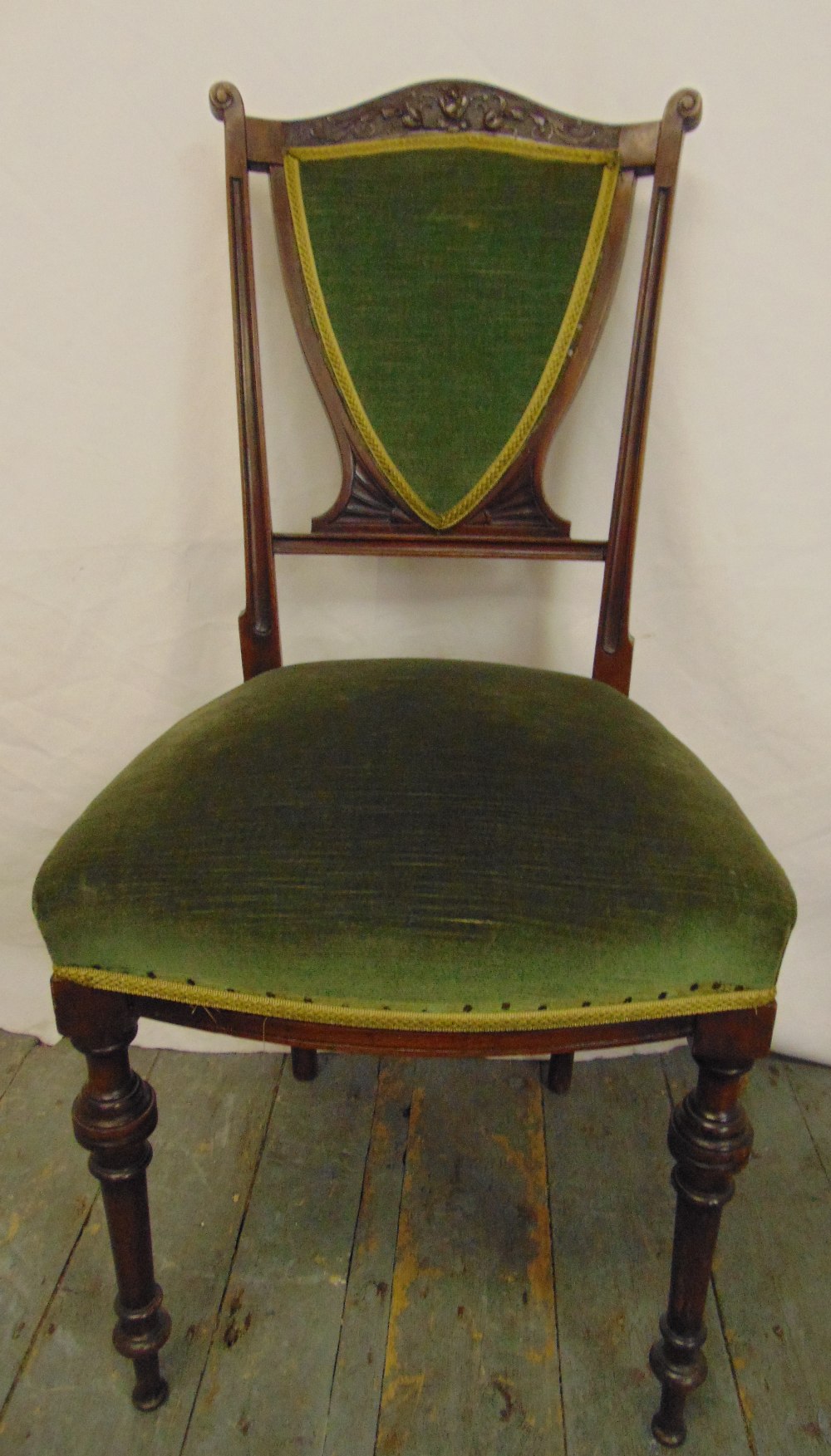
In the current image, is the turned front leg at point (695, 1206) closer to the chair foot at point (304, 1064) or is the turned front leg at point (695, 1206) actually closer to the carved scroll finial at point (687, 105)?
the chair foot at point (304, 1064)

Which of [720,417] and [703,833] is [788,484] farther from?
[703,833]

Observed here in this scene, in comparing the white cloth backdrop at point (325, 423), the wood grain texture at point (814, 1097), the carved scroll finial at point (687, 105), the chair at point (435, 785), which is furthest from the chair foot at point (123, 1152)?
the carved scroll finial at point (687, 105)

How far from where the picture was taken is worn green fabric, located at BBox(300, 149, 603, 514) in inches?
36.3

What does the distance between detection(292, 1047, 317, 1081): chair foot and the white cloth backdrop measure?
0.61 feet

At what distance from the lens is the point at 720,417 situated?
108cm

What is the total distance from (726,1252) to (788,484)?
823mm

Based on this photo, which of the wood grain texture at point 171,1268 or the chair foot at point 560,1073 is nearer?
the wood grain texture at point 171,1268

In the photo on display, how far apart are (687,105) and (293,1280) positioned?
3.86 ft

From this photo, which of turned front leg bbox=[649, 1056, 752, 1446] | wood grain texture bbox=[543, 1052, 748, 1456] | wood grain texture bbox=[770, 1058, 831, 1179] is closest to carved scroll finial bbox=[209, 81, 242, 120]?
turned front leg bbox=[649, 1056, 752, 1446]

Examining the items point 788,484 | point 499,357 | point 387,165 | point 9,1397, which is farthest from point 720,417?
point 9,1397

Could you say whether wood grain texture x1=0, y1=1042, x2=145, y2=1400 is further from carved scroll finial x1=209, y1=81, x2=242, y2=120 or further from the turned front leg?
carved scroll finial x1=209, y1=81, x2=242, y2=120

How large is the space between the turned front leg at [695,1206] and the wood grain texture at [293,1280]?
301mm

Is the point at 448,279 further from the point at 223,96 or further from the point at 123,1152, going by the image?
the point at 123,1152

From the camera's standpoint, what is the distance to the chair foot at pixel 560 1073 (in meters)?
1.21
